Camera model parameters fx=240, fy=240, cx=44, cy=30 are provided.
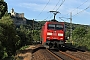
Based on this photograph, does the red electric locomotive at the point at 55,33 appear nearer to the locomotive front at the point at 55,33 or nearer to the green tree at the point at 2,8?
the locomotive front at the point at 55,33

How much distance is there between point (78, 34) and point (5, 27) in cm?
5496

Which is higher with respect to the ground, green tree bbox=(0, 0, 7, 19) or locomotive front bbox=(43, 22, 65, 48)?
green tree bbox=(0, 0, 7, 19)

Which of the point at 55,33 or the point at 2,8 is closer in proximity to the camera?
the point at 55,33

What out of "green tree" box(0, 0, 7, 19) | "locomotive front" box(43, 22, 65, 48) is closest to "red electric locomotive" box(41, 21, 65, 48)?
"locomotive front" box(43, 22, 65, 48)

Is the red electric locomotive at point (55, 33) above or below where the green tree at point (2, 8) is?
below

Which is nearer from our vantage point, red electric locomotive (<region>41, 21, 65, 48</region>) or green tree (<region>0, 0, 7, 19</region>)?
red electric locomotive (<region>41, 21, 65, 48</region>)

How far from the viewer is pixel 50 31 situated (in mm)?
29578

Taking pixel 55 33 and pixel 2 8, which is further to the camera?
pixel 2 8

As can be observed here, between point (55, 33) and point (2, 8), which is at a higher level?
point (2, 8)

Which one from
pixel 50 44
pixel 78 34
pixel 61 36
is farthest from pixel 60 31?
pixel 78 34

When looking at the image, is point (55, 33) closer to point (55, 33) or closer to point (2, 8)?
point (55, 33)

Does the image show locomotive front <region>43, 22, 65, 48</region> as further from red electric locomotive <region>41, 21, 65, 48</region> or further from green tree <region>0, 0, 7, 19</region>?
green tree <region>0, 0, 7, 19</region>

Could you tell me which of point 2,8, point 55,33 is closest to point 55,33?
point 55,33

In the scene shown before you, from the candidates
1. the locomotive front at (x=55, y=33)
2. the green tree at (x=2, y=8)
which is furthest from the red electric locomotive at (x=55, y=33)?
the green tree at (x=2, y=8)
